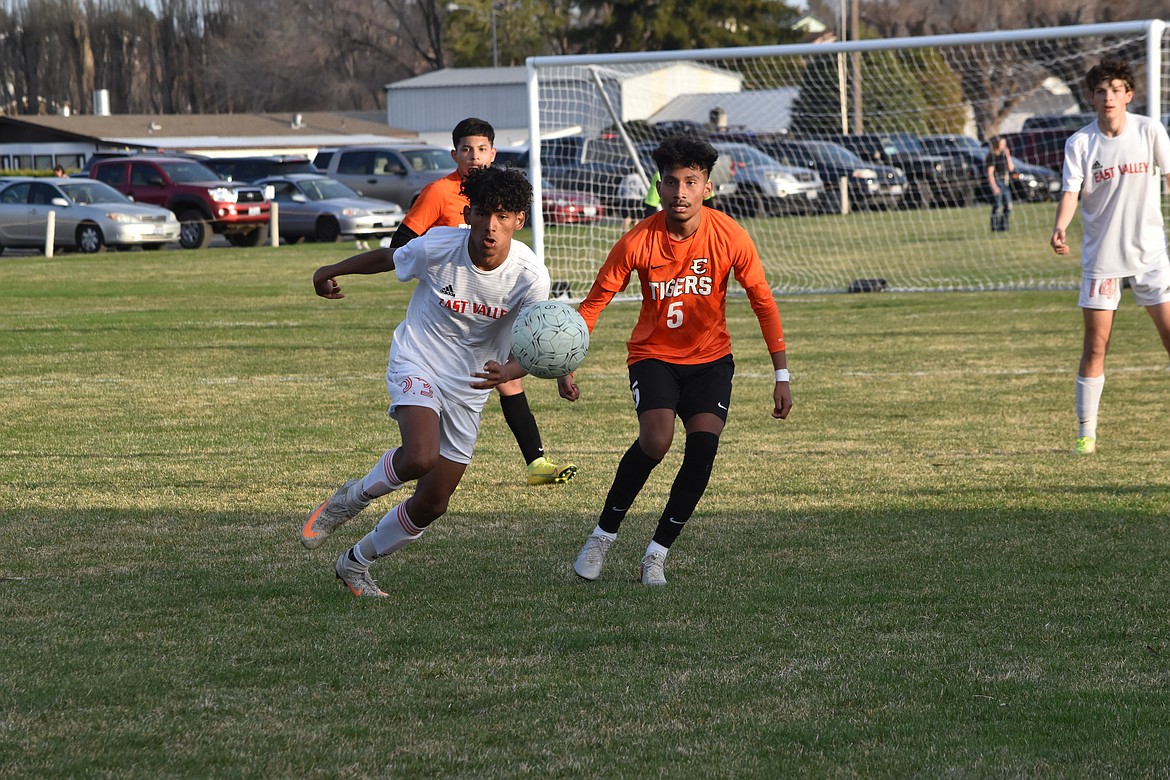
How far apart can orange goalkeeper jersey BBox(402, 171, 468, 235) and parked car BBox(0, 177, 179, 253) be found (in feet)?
71.0

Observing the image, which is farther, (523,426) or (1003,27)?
(1003,27)

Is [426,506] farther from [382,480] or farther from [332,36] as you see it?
[332,36]

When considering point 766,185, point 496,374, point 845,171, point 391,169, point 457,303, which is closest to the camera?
point 496,374

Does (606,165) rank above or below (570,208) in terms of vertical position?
above

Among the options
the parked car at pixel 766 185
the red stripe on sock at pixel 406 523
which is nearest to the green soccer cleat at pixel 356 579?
the red stripe on sock at pixel 406 523

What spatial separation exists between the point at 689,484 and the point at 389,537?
1.19 meters

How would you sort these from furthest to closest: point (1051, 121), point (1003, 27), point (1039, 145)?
1. point (1003, 27)
2. point (1051, 121)
3. point (1039, 145)

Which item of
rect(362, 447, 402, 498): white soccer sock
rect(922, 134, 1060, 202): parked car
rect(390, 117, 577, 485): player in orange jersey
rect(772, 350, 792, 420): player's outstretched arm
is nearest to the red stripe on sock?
rect(362, 447, 402, 498): white soccer sock

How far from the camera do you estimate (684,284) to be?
19.9 feet

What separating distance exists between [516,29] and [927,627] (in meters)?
80.7

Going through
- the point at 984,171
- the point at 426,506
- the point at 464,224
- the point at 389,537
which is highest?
the point at 984,171

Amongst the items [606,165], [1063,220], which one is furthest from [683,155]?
[606,165]

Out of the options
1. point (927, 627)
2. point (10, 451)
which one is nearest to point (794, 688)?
point (927, 627)

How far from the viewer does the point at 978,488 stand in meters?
7.88
